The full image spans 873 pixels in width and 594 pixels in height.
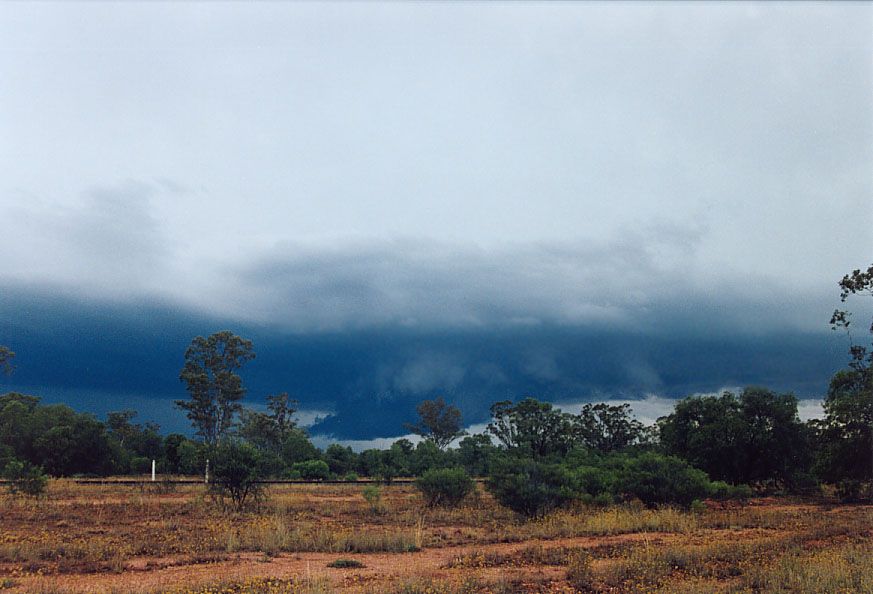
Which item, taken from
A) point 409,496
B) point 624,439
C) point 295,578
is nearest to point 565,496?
point 409,496

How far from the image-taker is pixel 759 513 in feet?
88.4

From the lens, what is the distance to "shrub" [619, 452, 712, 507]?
2797 centimetres

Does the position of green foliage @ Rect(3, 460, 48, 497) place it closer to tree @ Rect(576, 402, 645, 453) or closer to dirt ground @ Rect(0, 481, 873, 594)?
dirt ground @ Rect(0, 481, 873, 594)

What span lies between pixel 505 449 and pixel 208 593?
6205 centimetres


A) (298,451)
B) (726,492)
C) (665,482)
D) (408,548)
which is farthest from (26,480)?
(298,451)

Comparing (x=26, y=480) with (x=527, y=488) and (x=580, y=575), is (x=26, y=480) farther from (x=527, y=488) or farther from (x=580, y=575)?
(x=580, y=575)

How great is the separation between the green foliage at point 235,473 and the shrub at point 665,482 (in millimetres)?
16749

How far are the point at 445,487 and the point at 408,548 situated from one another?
13281mm

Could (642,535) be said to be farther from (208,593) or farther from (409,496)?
(409,496)

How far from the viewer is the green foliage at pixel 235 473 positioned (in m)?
27.6

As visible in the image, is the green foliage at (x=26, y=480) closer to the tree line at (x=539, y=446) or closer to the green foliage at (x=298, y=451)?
the tree line at (x=539, y=446)

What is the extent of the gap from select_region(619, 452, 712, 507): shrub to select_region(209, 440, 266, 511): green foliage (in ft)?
55.0

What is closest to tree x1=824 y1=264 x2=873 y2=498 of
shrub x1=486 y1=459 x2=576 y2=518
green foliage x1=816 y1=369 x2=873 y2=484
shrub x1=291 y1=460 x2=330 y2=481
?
green foliage x1=816 y1=369 x2=873 y2=484

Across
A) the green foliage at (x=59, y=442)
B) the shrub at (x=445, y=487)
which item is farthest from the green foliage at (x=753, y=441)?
the green foliage at (x=59, y=442)
